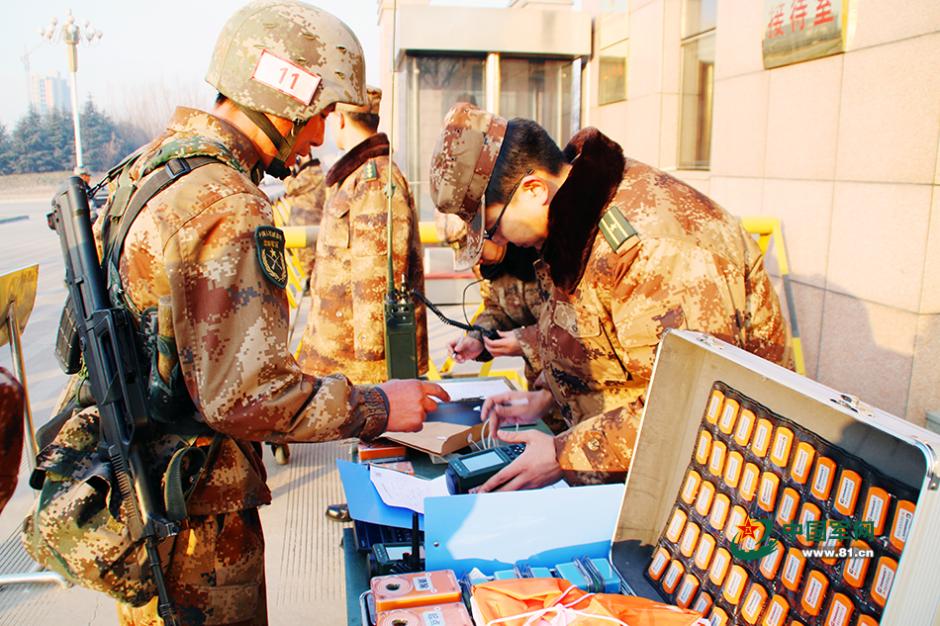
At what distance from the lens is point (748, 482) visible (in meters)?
1.27

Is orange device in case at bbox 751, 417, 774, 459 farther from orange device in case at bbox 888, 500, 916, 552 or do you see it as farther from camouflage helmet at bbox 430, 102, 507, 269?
camouflage helmet at bbox 430, 102, 507, 269

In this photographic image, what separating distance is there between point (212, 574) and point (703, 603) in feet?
3.86

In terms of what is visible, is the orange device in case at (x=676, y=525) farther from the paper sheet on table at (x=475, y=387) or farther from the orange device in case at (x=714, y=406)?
the paper sheet on table at (x=475, y=387)

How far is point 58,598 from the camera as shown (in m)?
3.25

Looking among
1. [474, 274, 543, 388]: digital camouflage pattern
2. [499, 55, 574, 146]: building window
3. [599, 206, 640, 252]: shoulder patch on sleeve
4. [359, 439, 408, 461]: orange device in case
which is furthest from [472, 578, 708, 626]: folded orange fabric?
[499, 55, 574, 146]: building window

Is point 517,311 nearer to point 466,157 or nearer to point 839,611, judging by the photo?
point 466,157

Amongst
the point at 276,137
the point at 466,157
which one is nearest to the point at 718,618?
the point at 466,157

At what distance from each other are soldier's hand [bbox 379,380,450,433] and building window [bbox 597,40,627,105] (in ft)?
24.1

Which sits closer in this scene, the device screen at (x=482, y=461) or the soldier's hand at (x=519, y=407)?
the device screen at (x=482, y=461)

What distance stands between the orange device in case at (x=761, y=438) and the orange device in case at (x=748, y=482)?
3 cm

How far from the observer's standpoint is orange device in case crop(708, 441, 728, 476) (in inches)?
53.1

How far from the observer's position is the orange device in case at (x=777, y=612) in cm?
114

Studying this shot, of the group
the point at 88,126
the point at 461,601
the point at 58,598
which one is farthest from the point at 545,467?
the point at 88,126

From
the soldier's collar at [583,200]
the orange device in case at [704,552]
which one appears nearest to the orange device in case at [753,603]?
the orange device in case at [704,552]
